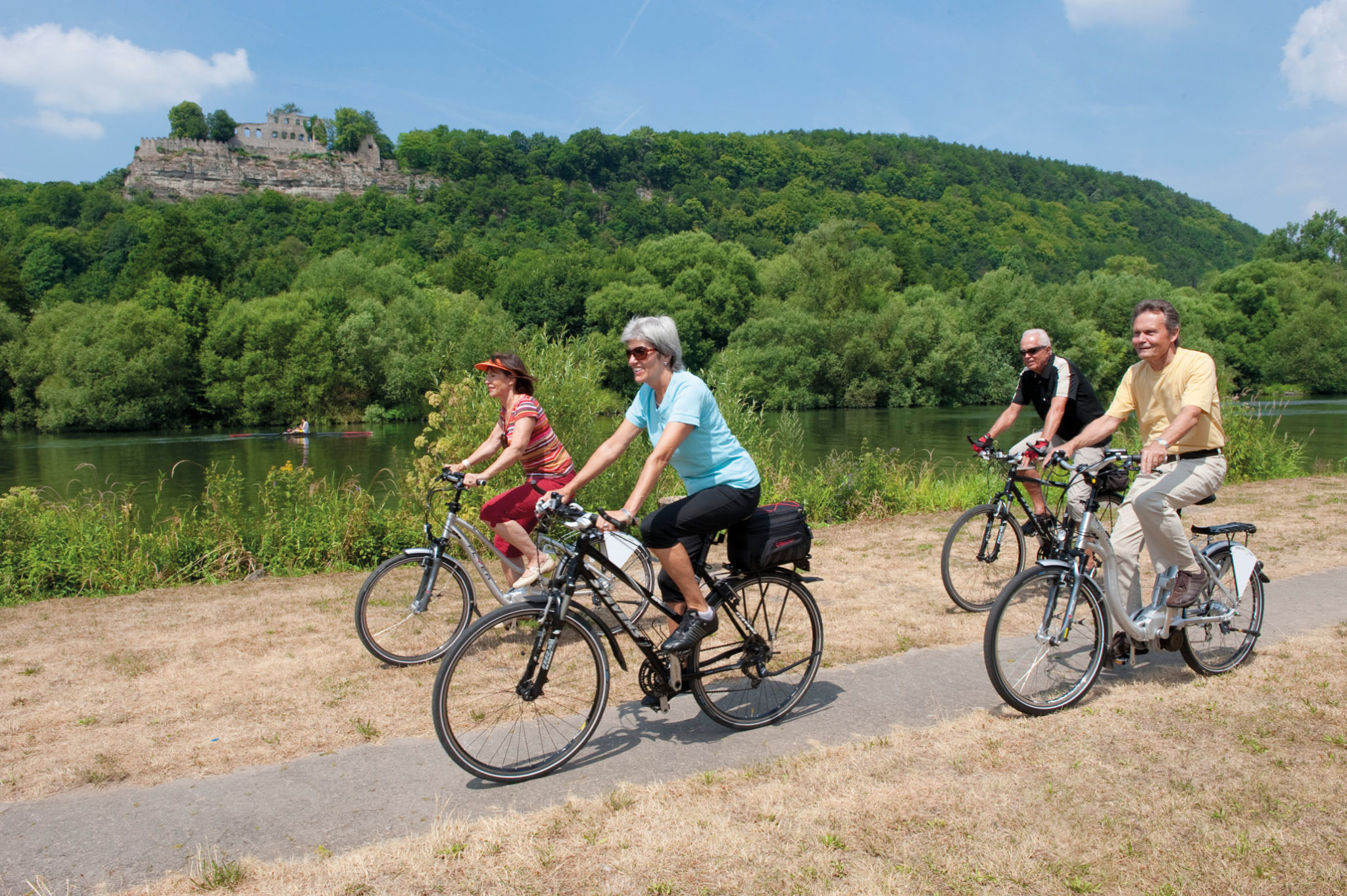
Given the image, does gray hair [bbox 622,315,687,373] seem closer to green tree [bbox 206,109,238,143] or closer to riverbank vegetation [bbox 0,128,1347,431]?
riverbank vegetation [bbox 0,128,1347,431]

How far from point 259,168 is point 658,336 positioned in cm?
13951

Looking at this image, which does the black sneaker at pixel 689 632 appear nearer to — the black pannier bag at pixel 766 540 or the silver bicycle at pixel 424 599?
the black pannier bag at pixel 766 540

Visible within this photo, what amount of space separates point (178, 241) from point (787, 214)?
→ 6008cm

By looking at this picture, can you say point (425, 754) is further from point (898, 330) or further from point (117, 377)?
point (898, 330)

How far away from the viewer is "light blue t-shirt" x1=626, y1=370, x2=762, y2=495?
12.4ft

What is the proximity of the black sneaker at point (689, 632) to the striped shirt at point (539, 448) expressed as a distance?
6.48 ft

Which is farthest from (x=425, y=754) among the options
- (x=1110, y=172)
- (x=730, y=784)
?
(x=1110, y=172)

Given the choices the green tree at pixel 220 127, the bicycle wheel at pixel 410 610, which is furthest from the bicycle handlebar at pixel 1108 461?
the green tree at pixel 220 127

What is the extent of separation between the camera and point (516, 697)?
12.1 ft

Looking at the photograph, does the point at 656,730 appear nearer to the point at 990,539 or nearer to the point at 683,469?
the point at 683,469

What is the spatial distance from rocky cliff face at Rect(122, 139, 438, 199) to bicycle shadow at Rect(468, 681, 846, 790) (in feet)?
414

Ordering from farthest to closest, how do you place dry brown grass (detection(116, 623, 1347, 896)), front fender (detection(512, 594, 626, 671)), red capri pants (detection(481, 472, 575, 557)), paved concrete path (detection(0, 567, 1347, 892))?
red capri pants (detection(481, 472, 575, 557)) → front fender (detection(512, 594, 626, 671)) → paved concrete path (detection(0, 567, 1347, 892)) → dry brown grass (detection(116, 623, 1347, 896))

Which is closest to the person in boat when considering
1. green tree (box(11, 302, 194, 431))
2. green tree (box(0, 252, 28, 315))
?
green tree (box(11, 302, 194, 431))

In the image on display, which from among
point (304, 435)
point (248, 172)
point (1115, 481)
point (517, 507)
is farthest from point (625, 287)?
point (248, 172)
